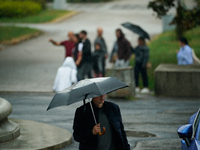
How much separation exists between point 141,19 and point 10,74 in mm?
18917

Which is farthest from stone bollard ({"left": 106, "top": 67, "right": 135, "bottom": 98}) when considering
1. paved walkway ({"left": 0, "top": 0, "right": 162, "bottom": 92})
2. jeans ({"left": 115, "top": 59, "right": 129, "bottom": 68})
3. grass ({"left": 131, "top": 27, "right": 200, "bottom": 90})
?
grass ({"left": 131, "top": 27, "right": 200, "bottom": 90})

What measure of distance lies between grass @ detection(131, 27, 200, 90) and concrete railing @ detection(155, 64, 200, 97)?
242 centimetres

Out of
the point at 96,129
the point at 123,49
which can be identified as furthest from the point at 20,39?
the point at 96,129

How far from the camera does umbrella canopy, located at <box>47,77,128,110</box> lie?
5.27 meters

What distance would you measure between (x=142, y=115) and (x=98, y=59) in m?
5.38

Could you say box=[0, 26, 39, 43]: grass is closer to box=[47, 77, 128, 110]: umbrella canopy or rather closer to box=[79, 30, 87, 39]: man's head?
box=[79, 30, 87, 39]: man's head

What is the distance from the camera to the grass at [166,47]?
20.8 meters

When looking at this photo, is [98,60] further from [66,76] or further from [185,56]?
[185,56]

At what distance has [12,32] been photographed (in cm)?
2794

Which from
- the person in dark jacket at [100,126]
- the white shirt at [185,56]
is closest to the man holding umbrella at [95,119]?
the person in dark jacket at [100,126]

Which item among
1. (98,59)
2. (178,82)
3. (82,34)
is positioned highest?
(82,34)

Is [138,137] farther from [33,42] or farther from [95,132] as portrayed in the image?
[33,42]

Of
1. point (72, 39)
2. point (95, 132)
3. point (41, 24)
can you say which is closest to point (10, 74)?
point (72, 39)

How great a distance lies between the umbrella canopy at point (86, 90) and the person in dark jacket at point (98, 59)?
10.9m
